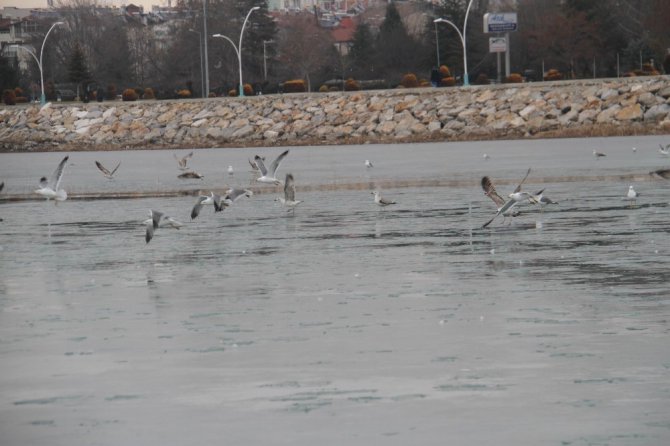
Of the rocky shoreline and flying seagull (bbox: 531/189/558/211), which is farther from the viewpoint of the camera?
the rocky shoreline

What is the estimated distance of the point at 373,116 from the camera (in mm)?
63406

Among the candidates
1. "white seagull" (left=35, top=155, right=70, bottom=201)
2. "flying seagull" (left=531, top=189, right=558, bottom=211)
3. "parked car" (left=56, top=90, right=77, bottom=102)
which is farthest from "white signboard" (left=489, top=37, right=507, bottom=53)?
"flying seagull" (left=531, top=189, right=558, bottom=211)

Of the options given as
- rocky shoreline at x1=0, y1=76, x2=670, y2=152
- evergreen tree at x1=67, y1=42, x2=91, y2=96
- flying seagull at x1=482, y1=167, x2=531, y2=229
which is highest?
A: evergreen tree at x1=67, y1=42, x2=91, y2=96

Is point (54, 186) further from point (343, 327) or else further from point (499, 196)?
point (343, 327)

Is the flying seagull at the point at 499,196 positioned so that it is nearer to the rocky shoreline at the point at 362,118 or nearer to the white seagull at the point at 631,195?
the white seagull at the point at 631,195

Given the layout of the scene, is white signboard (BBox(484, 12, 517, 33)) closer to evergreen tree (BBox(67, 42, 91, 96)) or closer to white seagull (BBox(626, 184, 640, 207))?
evergreen tree (BBox(67, 42, 91, 96))

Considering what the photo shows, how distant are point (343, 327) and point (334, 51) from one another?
126726 mm

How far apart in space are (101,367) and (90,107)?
6797 cm

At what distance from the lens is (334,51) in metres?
137

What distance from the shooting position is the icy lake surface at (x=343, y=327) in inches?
310

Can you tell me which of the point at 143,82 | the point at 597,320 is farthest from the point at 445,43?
the point at 597,320

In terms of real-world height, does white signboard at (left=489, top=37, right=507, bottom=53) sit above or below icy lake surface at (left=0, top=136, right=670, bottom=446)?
above

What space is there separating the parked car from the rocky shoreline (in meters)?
22.2

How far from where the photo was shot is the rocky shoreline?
57.6 meters
